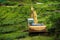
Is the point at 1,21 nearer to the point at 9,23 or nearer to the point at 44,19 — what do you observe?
the point at 9,23

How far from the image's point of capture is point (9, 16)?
1320 cm

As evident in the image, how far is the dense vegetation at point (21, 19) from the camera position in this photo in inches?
368

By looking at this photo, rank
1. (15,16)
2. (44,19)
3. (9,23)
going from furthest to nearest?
(15,16) → (44,19) → (9,23)

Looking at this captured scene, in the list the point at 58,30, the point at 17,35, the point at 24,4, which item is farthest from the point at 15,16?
the point at 58,30

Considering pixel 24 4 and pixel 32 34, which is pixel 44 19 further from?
pixel 24 4

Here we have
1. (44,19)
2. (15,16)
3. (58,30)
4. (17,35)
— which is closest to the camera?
(58,30)

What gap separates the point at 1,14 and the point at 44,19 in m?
3.19

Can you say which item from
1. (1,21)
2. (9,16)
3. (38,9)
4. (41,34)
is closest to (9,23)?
(1,21)

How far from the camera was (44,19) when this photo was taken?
12539 millimetres

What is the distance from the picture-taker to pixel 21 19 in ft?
41.6

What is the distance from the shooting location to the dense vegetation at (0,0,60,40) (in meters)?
9.34

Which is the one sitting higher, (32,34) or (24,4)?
(24,4)

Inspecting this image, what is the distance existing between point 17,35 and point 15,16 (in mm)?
4042

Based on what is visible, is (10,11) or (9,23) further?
(10,11)
